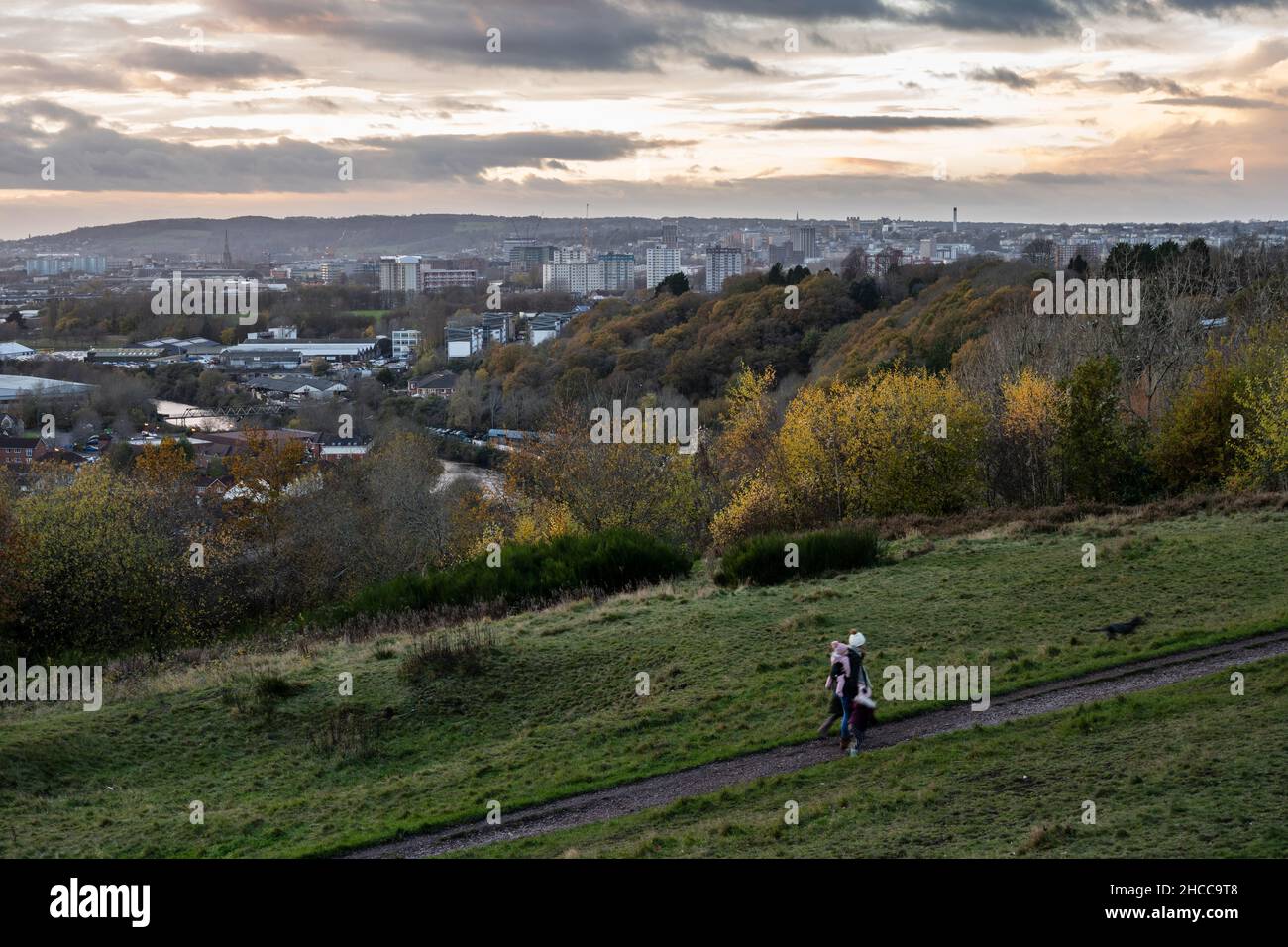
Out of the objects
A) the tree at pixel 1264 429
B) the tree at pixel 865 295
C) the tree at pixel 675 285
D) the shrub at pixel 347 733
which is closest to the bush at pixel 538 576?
the shrub at pixel 347 733

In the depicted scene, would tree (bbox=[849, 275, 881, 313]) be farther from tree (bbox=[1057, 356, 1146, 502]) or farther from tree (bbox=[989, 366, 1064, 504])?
tree (bbox=[1057, 356, 1146, 502])

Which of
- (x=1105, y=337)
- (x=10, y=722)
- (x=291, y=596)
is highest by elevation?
(x=1105, y=337)

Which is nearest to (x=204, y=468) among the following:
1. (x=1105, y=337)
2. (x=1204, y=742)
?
(x=1105, y=337)

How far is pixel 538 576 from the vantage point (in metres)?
29.2

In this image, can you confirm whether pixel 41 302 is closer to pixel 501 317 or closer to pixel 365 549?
pixel 501 317

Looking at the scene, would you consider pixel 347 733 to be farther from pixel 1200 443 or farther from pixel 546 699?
pixel 1200 443

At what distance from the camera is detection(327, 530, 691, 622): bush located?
28.6m

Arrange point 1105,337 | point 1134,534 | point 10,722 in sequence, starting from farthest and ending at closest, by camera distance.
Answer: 1. point 1105,337
2. point 1134,534
3. point 10,722


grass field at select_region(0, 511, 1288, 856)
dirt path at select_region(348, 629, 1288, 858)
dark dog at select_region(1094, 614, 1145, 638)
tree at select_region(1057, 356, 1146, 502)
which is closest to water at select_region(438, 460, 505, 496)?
tree at select_region(1057, 356, 1146, 502)

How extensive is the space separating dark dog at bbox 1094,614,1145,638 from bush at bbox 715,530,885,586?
798 centimetres

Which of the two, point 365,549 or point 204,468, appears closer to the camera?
point 365,549

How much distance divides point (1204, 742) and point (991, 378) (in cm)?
3917

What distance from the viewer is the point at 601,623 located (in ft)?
77.0

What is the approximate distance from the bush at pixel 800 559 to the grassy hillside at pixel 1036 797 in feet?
37.9
